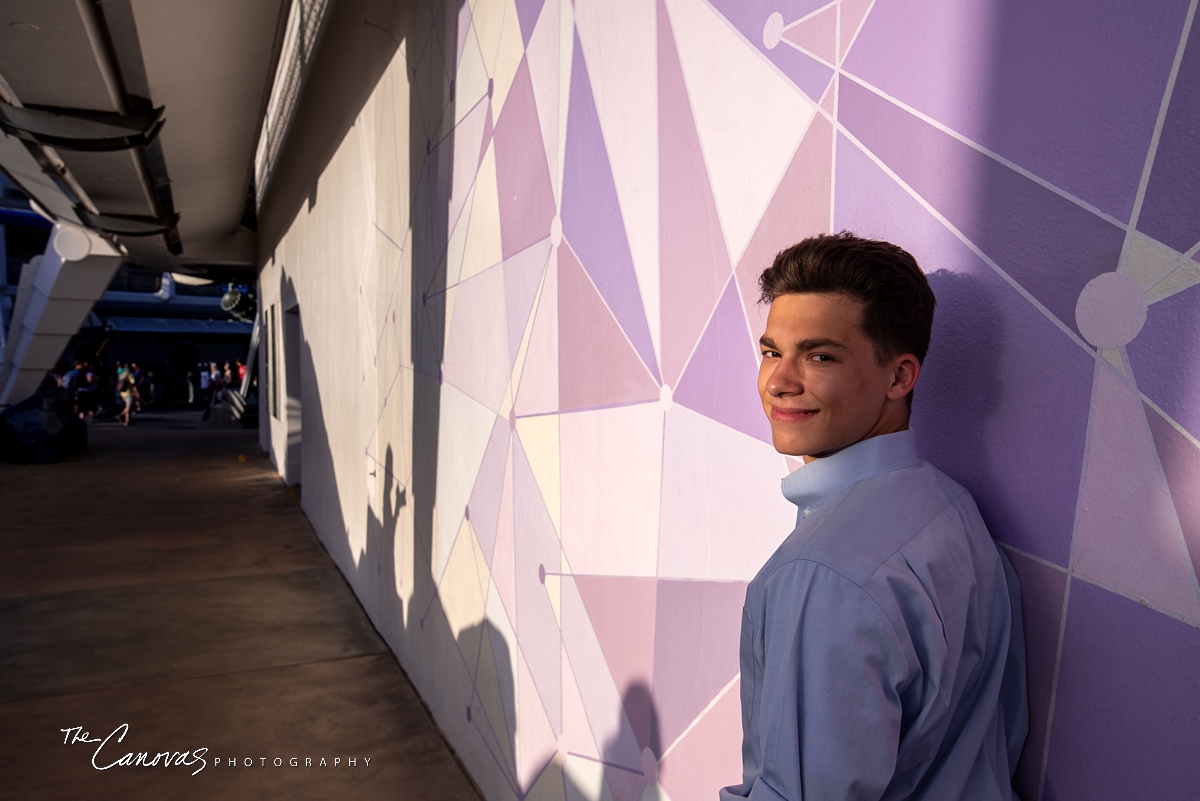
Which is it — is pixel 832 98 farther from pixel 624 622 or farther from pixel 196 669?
pixel 196 669

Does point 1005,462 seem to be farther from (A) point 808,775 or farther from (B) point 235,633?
(B) point 235,633

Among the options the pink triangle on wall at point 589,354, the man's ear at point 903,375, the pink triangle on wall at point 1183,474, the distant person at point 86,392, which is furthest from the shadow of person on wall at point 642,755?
the distant person at point 86,392

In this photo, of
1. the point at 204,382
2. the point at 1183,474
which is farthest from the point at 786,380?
the point at 204,382

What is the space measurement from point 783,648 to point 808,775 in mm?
118

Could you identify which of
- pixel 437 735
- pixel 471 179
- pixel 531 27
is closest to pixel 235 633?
pixel 437 735

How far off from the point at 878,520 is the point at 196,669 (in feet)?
13.5

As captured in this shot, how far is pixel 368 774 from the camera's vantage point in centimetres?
310

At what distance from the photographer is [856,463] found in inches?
37.4

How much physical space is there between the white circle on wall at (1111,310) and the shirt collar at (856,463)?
0.73 ft

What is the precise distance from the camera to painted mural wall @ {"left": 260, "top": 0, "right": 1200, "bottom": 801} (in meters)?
0.79

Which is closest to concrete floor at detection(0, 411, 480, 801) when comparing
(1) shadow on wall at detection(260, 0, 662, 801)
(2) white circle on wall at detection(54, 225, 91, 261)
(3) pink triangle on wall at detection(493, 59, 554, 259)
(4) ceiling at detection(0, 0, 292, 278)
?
(1) shadow on wall at detection(260, 0, 662, 801)

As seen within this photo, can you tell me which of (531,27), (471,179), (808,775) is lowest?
(808,775)

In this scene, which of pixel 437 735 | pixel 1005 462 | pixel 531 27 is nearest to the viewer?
pixel 1005 462

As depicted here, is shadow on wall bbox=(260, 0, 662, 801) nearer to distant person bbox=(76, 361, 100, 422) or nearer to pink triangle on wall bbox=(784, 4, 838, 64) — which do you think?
pink triangle on wall bbox=(784, 4, 838, 64)
